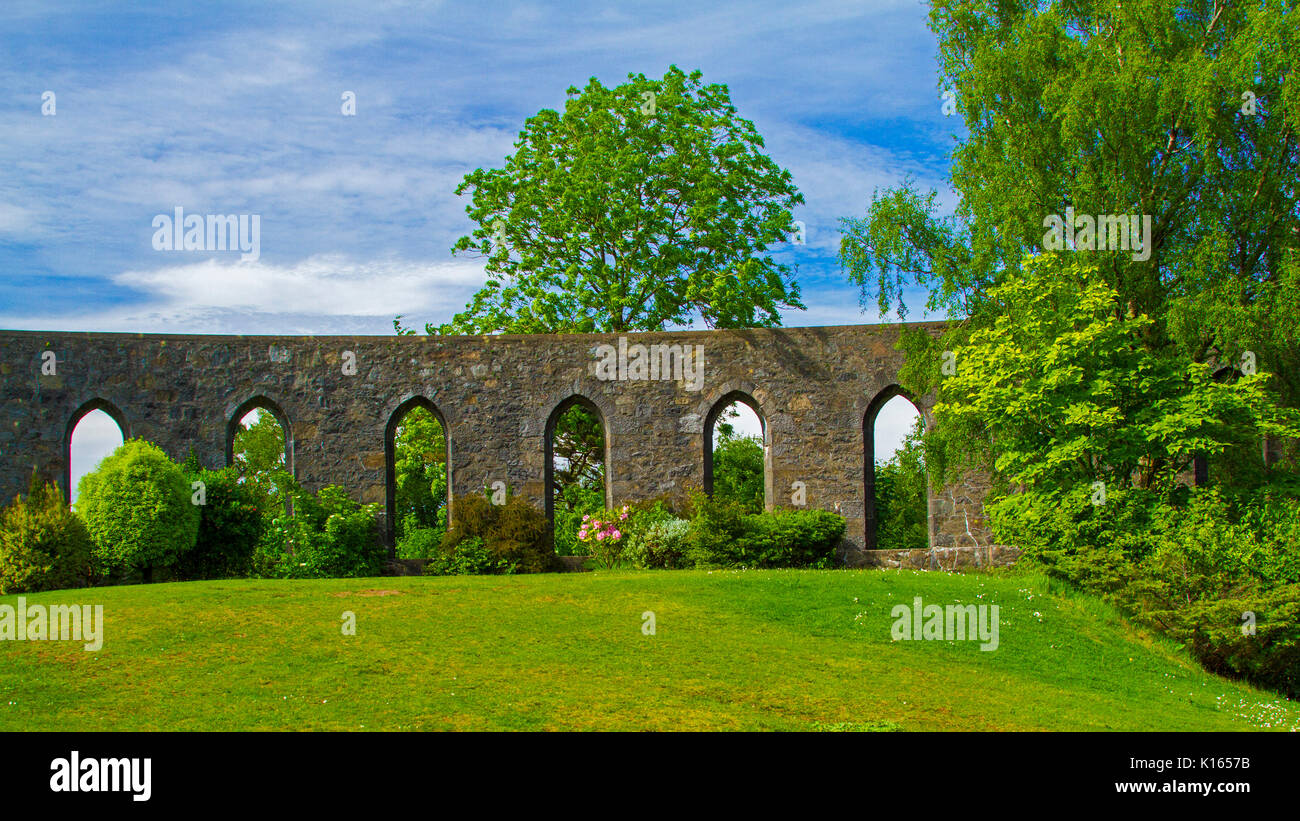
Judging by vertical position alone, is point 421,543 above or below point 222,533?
below

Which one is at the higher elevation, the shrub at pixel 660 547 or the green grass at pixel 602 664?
the shrub at pixel 660 547

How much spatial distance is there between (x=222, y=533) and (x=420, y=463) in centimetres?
1381

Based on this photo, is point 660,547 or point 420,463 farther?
point 420,463

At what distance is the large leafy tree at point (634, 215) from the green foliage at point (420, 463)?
3086 mm

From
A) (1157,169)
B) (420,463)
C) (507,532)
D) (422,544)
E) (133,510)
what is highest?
(1157,169)

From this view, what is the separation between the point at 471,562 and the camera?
739 inches

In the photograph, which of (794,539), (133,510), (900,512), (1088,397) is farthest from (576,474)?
(1088,397)

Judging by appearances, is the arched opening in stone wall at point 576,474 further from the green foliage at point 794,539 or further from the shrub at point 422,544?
the green foliage at point 794,539

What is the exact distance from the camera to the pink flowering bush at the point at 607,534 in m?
19.1

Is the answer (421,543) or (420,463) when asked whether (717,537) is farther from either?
(420,463)

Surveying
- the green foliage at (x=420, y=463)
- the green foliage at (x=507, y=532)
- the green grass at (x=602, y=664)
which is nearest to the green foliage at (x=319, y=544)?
the green foliage at (x=507, y=532)

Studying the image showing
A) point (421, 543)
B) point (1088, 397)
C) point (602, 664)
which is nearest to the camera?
point (602, 664)

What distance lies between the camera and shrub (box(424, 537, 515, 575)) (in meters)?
18.7
